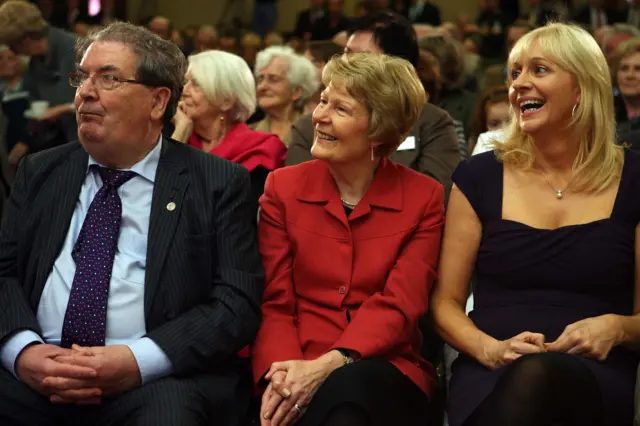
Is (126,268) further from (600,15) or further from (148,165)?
(600,15)

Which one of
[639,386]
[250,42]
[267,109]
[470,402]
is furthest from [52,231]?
[250,42]

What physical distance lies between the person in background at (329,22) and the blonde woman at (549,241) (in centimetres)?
835

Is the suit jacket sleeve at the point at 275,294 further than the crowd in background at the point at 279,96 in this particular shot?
No

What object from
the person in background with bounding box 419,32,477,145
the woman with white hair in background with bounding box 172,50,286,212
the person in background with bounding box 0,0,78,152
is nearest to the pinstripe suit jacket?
the woman with white hair in background with bounding box 172,50,286,212

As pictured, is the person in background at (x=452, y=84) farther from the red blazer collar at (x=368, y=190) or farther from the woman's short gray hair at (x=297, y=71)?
the red blazer collar at (x=368, y=190)

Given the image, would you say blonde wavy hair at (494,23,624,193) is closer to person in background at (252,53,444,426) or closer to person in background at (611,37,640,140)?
person in background at (252,53,444,426)

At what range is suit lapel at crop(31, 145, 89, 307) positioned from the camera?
2.62 m

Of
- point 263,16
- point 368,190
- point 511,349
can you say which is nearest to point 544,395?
point 511,349

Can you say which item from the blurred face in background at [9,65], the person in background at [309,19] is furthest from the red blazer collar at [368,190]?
the person in background at [309,19]

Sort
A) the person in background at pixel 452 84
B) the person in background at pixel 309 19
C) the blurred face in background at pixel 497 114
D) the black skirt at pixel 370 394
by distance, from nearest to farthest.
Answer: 1. the black skirt at pixel 370 394
2. the blurred face in background at pixel 497 114
3. the person in background at pixel 452 84
4. the person in background at pixel 309 19

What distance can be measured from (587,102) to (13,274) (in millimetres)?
1618

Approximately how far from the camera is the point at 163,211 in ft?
8.64

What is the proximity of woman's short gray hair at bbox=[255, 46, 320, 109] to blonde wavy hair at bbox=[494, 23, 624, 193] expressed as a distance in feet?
Result: 6.55

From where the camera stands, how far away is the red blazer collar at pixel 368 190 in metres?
2.77
